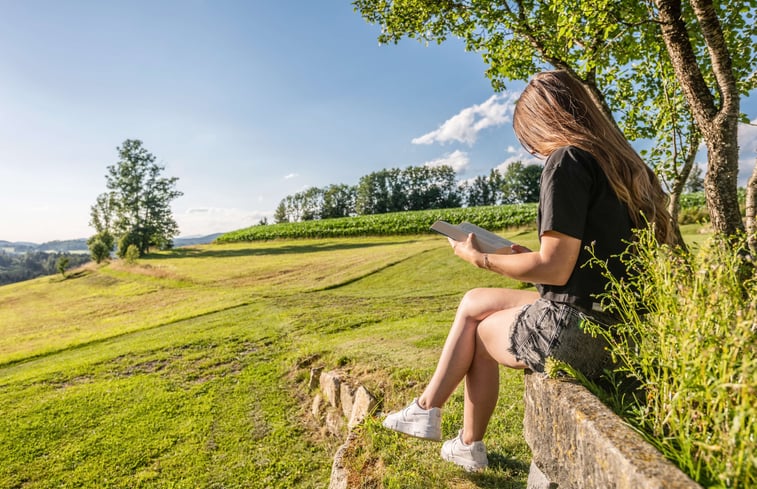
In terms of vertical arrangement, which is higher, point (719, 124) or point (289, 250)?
point (719, 124)

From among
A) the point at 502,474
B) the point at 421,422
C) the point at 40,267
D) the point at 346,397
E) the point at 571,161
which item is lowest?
the point at 40,267

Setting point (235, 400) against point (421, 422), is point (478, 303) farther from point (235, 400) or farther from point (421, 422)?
point (235, 400)

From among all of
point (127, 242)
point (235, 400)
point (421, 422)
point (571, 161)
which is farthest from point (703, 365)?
point (127, 242)

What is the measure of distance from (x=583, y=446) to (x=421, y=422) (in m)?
1.13

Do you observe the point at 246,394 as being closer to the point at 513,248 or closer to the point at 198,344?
the point at 198,344

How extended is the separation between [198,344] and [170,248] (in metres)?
44.4

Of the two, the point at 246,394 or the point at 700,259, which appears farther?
the point at 246,394

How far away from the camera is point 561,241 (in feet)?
6.20

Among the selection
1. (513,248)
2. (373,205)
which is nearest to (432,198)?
(373,205)

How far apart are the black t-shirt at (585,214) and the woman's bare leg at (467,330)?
0.29 meters

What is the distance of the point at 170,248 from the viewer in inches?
1897

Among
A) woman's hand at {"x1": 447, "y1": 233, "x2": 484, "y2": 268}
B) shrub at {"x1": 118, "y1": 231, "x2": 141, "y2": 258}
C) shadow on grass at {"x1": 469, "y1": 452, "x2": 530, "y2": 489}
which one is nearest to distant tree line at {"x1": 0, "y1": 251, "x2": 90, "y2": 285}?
shrub at {"x1": 118, "y1": 231, "x2": 141, "y2": 258}

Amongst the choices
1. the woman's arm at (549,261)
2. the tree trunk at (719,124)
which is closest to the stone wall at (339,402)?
the woman's arm at (549,261)

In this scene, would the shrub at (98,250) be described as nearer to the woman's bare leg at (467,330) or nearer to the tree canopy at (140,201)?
the tree canopy at (140,201)
